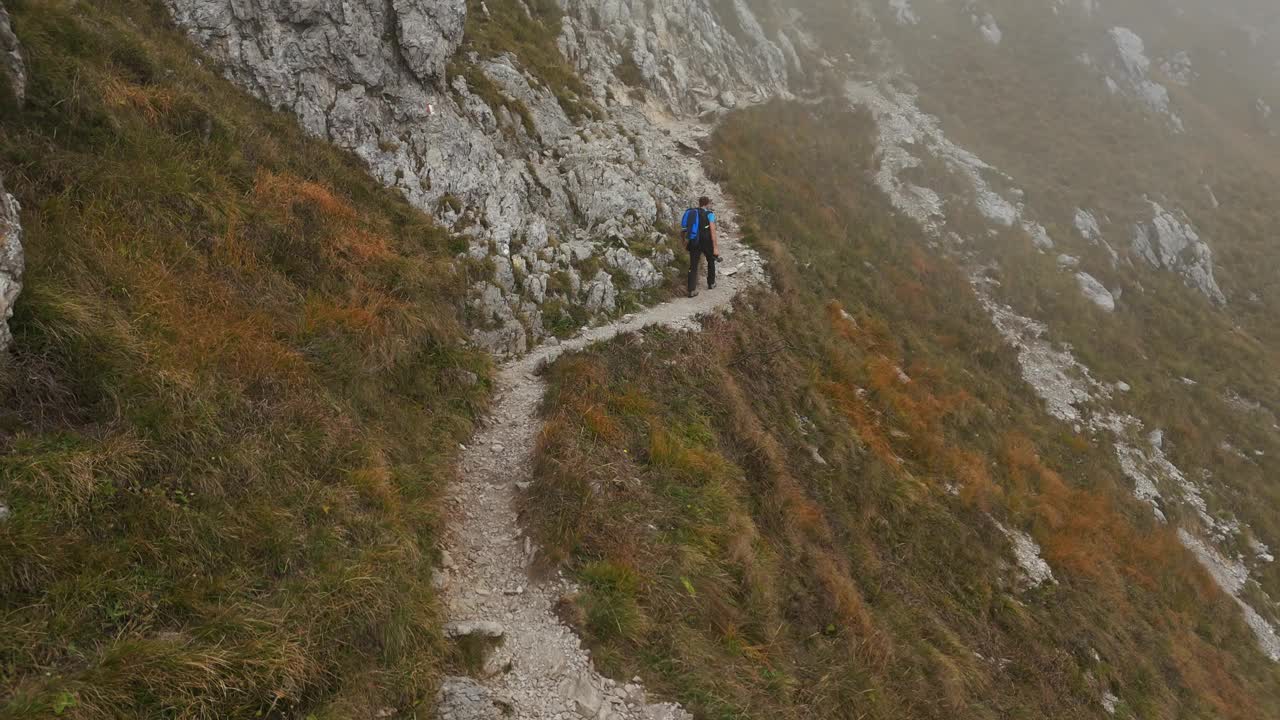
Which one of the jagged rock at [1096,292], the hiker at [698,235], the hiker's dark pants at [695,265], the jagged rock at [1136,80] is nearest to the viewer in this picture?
the hiker at [698,235]

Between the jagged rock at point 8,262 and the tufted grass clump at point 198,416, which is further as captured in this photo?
the jagged rock at point 8,262

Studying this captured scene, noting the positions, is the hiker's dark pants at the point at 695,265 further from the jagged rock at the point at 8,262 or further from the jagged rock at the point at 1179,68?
the jagged rock at the point at 1179,68

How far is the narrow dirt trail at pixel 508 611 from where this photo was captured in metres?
5.58

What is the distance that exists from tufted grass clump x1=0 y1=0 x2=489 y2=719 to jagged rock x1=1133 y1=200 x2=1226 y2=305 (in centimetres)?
3426

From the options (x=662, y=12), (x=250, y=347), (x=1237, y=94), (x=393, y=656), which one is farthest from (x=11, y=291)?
(x=1237, y=94)

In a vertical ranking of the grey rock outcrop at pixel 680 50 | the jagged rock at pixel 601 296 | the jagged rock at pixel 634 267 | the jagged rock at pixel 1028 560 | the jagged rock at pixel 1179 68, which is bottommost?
the jagged rock at pixel 1028 560

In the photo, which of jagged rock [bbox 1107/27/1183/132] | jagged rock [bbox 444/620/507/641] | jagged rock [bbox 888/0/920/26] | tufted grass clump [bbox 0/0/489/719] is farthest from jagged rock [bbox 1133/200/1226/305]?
jagged rock [bbox 444/620/507/641]

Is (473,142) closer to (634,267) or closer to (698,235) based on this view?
(634,267)

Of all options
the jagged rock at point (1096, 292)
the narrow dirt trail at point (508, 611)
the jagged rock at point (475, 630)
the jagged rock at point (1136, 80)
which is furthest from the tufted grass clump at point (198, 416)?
the jagged rock at point (1136, 80)

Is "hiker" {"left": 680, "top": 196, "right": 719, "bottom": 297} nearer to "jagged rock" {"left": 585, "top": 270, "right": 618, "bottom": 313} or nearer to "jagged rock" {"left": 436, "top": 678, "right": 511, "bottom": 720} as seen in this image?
"jagged rock" {"left": 585, "top": 270, "right": 618, "bottom": 313}

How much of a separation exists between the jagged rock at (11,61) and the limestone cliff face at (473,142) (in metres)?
5.38

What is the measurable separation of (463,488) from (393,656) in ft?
9.68

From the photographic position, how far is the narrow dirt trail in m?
5.58

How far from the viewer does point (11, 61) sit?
7414mm
